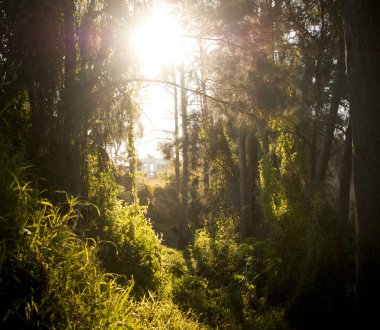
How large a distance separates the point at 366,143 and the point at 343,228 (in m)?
3.24

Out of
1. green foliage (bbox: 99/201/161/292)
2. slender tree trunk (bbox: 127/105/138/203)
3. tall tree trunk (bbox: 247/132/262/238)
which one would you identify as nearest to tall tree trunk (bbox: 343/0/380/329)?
green foliage (bbox: 99/201/161/292)

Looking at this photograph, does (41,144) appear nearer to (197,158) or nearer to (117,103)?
(117,103)

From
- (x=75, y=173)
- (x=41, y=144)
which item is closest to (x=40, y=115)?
(x=41, y=144)

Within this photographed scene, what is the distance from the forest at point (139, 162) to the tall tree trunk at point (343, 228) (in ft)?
0.09

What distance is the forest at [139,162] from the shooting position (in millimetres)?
3705

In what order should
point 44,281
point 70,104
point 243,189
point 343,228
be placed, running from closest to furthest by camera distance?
point 44,281 → point 70,104 → point 343,228 → point 243,189

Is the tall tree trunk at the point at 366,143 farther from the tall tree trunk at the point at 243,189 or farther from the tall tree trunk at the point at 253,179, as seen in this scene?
the tall tree trunk at the point at 253,179

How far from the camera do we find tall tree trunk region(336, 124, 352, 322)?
741 cm

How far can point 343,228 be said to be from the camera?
25.3 feet

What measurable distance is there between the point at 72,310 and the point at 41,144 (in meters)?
3.45

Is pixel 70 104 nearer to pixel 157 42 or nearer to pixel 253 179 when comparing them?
pixel 157 42

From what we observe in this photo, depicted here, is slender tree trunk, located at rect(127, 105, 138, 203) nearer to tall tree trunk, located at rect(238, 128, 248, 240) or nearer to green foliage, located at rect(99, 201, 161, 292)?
green foliage, located at rect(99, 201, 161, 292)

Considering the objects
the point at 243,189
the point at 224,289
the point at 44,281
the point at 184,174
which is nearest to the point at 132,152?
the point at 224,289

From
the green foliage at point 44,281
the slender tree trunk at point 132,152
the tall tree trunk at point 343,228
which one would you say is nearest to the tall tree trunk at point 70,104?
the slender tree trunk at point 132,152
